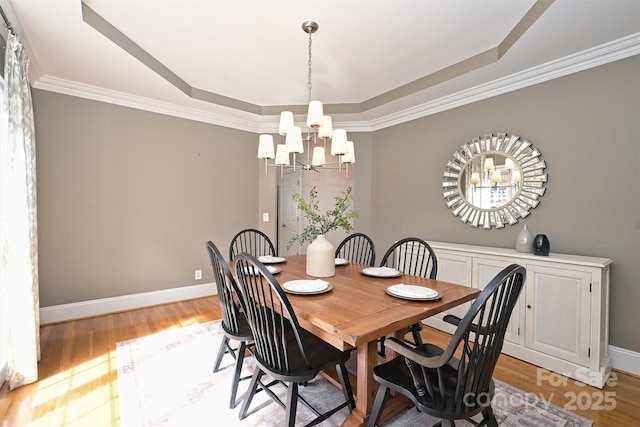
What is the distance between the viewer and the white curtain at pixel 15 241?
1.90 meters

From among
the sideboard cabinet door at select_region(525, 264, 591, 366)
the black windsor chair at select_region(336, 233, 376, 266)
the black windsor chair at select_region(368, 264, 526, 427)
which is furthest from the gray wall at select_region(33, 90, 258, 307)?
the sideboard cabinet door at select_region(525, 264, 591, 366)

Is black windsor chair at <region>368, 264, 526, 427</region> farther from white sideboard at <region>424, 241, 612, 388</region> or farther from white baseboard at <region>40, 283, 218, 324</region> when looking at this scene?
white baseboard at <region>40, 283, 218, 324</region>

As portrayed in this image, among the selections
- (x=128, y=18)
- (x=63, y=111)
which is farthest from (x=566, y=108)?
(x=63, y=111)

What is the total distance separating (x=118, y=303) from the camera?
3332mm

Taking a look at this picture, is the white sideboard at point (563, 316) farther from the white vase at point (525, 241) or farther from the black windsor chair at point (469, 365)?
the black windsor chair at point (469, 365)

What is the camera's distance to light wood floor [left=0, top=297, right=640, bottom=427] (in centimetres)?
170

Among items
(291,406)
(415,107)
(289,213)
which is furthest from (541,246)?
(289,213)

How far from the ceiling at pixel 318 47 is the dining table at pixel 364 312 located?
6.23ft

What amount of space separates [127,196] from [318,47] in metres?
2.70

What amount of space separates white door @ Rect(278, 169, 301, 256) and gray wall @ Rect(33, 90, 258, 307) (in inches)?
46.7

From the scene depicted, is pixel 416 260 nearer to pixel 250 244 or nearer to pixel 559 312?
pixel 559 312

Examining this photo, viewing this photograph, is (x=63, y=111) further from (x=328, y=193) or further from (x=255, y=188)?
(x=328, y=193)

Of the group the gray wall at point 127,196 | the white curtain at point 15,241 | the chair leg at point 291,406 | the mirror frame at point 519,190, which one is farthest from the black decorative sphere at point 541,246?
the white curtain at point 15,241

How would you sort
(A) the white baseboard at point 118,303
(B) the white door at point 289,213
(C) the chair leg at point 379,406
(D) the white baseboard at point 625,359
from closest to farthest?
1. (C) the chair leg at point 379,406
2. (D) the white baseboard at point 625,359
3. (A) the white baseboard at point 118,303
4. (B) the white door at point 289,213
